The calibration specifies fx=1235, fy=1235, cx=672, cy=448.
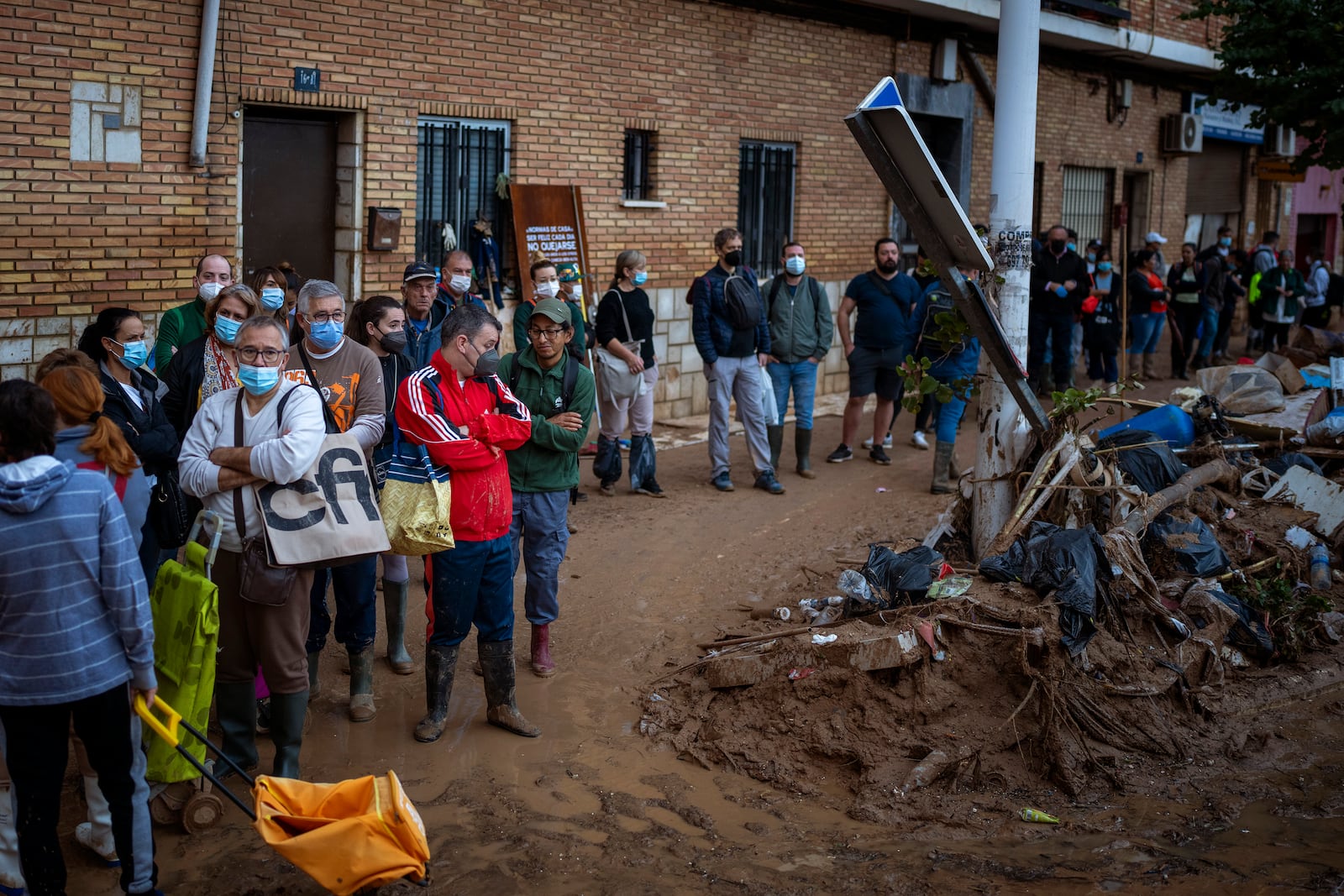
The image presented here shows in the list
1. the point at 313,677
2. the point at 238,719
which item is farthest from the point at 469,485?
the point at 313,677

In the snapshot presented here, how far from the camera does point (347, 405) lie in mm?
5480

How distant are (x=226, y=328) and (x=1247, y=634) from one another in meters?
5.37

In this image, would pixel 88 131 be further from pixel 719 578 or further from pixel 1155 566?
pixel 1155 566

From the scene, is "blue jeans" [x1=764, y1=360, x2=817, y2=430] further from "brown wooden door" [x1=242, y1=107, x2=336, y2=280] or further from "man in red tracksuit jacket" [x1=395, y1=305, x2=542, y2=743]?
"man in red tracksuit jacket" [x1=395, y1=305, x2=542, y2=743]

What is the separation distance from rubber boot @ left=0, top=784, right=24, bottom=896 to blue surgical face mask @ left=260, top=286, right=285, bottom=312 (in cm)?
305

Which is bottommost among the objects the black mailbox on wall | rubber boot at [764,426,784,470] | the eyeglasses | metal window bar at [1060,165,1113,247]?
rubber boot at [764,426,784,470]

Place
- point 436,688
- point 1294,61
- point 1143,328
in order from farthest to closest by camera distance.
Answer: point 1143,328
point 1294,61
point 436,688

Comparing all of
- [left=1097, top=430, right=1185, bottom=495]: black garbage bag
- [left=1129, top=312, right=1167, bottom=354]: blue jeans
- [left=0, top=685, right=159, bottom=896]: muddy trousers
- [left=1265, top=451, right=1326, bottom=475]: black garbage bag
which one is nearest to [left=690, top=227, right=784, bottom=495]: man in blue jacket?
[left=1097, top=430, right=1185, bottom=495]: black garbage bag

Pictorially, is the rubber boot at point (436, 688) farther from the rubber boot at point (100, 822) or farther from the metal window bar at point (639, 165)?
the metal window bar at point (639, 165)

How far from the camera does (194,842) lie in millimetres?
4461

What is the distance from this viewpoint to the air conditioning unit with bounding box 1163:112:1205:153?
67.1 feet

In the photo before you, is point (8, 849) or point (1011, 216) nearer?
point (8, 849)

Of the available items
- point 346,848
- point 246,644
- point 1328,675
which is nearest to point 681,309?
point 1328,675

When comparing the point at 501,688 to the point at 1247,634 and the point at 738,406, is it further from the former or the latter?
the point at 738,406
